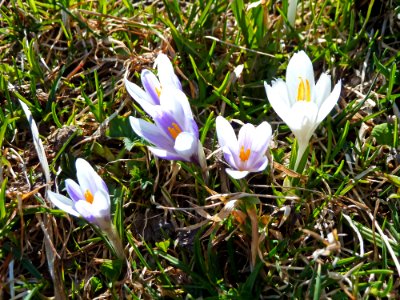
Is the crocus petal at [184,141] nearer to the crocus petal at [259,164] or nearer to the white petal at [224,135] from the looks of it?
the white petal at [224,135]

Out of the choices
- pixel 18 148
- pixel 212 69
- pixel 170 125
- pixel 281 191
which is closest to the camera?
pixel 170 125

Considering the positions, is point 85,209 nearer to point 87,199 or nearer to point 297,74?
point 87,199

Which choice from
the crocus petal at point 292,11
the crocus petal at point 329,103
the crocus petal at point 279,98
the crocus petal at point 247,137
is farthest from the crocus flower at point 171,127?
the crocus petal at point 292,11

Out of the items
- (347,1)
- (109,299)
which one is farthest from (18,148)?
(347,1)

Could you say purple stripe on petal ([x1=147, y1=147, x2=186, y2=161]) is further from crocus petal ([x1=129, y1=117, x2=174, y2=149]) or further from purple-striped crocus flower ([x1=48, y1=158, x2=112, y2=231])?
purple-striped crocus flower ([x1=48, y1=158, x2=112, y2=231])

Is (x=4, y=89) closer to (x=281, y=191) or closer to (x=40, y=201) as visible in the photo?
(x=40, y=201)

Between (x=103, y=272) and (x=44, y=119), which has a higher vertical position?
(x=44, y=119)

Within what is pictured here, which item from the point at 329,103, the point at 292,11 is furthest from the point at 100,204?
the point at 292,11
